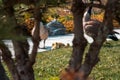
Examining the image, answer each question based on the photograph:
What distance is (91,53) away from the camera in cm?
254

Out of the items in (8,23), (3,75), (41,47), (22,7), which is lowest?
(41,47)

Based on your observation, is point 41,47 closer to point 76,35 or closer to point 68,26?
point 68,26

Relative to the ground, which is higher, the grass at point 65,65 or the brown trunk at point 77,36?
the brown trunk at point 77,36

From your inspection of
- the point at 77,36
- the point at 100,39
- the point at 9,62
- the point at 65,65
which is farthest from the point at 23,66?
the point at 65,65

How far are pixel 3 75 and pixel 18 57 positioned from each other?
1.81ft

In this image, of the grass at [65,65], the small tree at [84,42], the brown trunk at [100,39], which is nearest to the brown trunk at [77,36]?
the small tree at [84,42]

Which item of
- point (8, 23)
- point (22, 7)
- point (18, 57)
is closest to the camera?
point (8, 23)

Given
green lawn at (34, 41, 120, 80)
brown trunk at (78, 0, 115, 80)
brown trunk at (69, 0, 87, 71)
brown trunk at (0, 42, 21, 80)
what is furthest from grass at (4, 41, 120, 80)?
brown trunk at (78, 0, 115, 80)

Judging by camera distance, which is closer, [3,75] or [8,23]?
[8,23]

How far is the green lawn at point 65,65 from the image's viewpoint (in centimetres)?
693

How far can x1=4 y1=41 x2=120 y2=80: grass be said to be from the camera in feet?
22.7

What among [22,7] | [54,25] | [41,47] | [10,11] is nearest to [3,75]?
[22,7]

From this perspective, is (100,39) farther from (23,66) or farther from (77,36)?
(23,66)

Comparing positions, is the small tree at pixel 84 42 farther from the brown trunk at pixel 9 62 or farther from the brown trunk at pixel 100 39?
the brown trunk at pixel 9 62
